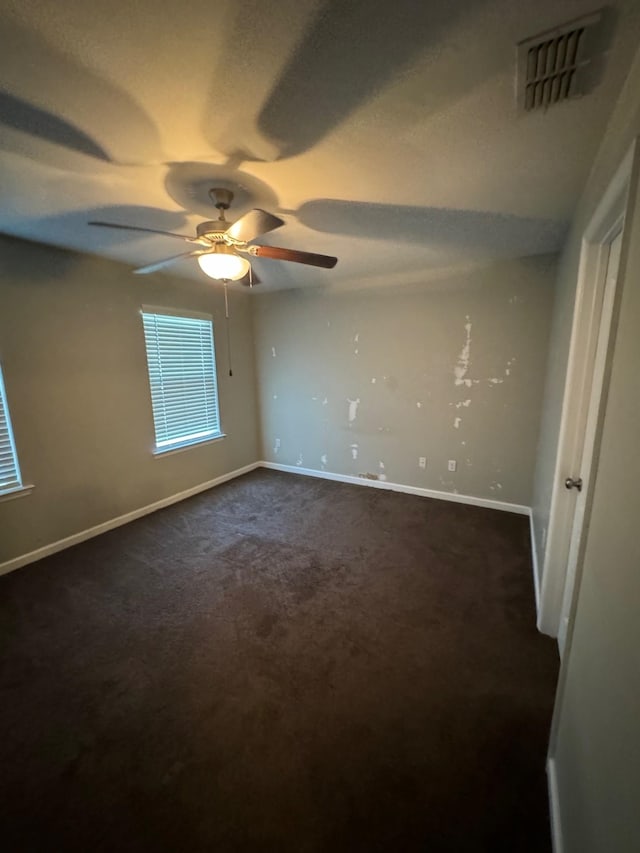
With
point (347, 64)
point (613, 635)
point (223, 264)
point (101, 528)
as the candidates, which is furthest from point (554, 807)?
point (101, 528)

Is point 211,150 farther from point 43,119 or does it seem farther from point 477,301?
point 477,301

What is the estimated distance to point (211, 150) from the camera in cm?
144

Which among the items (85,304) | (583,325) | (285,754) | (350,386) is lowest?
(285,754)

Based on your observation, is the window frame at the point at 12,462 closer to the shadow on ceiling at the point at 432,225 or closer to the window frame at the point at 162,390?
the window frame at the point at 162,390

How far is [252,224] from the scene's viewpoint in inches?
64.3

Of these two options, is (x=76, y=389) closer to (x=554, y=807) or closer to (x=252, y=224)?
(x=252, y=224)

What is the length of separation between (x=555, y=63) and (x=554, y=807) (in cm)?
237

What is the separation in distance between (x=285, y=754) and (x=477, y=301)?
3527 mm

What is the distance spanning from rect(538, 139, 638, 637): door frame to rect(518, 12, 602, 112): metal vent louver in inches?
17.0

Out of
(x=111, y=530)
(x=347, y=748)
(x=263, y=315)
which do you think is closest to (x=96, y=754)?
(x=347, y=748)

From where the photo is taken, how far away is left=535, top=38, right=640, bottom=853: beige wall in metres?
0.69

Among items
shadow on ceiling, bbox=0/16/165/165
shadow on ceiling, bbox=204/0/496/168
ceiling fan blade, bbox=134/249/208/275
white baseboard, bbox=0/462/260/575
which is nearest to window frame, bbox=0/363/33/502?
white baseboard, bbox=0/462/260/575

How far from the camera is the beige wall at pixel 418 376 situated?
3186mm

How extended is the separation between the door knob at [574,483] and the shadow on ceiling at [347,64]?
5.51 feet
